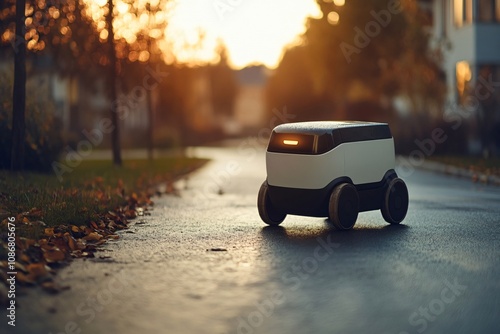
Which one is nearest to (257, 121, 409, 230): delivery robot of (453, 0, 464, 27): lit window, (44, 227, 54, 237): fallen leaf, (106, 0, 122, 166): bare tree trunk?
(44, 227, 54, 237): fallen leaf

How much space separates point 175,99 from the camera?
6225 centimetres

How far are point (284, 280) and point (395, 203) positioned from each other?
15.3 ft

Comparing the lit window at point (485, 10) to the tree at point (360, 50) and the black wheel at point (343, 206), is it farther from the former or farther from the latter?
the black wheel at point (343, 206)

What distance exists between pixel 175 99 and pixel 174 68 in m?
16.8

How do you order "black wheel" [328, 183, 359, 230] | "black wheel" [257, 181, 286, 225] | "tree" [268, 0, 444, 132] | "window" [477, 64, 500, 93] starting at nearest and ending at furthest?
"black wheel" [328, 183, 359, 230], "black wheel" [257, 181, 286, 225], "window" [477, 64, 500, 93], "tree" [268, 0, 444, 132]

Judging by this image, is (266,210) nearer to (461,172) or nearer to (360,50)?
(461,172)

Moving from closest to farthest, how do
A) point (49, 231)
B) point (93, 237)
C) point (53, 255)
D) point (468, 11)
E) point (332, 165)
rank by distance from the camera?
point (53, 255) < point (49, 231) < point (93, 237) < point (332, 165) < point (468, 11)

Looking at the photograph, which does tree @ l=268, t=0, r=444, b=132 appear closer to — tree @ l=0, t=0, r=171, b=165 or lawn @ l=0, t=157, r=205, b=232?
tree @ l=0, t=0, r=171, b=165

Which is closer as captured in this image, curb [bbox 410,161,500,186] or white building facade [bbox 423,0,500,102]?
curb [bbox 410,161,500,186]

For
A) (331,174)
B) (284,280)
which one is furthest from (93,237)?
(284,280)

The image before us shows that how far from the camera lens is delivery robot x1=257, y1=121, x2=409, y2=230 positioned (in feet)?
38.0

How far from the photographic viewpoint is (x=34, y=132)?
69.6ft

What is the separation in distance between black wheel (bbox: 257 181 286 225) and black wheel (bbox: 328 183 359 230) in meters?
1.10

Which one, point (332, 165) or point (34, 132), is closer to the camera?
point (332, 165)
